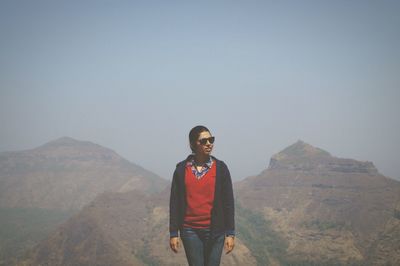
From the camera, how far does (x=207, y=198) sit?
5.38 metres

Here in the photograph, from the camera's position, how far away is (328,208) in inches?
6102

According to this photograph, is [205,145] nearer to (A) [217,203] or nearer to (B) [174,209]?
(A) [217,203]

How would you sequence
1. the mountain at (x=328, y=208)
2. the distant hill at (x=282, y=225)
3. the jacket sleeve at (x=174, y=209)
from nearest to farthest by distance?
the jacket sleeve at (x=174, y=209)
the distant hill at (x=282, y=225)
the mountain at (x=328, y=208)

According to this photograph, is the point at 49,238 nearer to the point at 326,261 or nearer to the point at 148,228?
the point at 148,228

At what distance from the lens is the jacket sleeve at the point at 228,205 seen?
5.34 metres

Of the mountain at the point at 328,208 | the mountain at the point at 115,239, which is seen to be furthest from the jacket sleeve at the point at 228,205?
the mountain at the point at 328,208

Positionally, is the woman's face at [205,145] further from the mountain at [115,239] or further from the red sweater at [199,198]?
the mountain at [115,239]

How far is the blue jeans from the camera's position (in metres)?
5.28

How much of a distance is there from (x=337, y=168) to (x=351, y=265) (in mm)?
60983

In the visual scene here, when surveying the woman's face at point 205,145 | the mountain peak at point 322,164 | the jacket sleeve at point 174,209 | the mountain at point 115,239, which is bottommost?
the mountain at point 115,239

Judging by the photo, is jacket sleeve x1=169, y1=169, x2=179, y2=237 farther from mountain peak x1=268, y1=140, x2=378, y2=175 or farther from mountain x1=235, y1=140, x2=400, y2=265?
mountain peak x1=268, y1=140, x2=378, y2=175

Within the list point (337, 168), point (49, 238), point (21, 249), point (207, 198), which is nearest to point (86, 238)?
point (49, 238)

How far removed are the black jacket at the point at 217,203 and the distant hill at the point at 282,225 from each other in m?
110

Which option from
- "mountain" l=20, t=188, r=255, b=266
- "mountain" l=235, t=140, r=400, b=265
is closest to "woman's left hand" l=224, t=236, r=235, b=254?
"mountain" l=20, t=188, r=255, b=266
